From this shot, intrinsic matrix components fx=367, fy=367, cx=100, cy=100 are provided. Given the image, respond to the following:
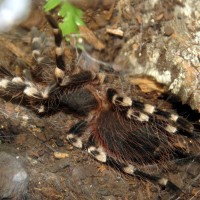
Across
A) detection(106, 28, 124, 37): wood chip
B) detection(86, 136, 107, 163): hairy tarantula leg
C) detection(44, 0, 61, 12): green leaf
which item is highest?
detection(44, 0, 61, 12): green leaf

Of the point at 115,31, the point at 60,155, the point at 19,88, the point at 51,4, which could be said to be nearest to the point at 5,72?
the point at 19,88

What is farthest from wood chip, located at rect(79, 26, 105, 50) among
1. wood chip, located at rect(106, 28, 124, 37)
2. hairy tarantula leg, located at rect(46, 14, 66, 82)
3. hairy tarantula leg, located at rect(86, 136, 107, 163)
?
hairy tarantula leg, located at rect(86, 136, 107, 163)

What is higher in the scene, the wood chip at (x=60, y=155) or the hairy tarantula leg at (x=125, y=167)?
the hairy tarantula leg at (x=125, y=167)

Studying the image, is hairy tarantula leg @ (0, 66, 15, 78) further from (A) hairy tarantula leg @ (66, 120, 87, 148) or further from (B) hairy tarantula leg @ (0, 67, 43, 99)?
(A) hairy tarantula leg @ (66, 120, 87, 148)

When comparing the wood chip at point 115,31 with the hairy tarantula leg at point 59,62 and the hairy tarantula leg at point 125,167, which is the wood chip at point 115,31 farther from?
the hairy tarantula leg at point 125,167

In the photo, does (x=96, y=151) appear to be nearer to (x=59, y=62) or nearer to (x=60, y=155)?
(x=60, y=155)

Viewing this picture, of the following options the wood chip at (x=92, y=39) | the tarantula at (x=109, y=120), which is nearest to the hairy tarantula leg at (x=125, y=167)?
the tarantula at (x=109, y=120)

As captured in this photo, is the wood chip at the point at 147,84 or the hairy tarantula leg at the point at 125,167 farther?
the wood chip at the point at 147,84
